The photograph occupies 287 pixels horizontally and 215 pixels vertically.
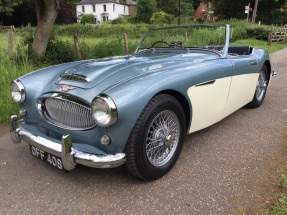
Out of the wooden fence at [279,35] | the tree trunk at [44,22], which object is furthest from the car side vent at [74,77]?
the wooden fence at [279,35]

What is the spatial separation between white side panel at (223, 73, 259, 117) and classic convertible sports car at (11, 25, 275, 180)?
6 cm

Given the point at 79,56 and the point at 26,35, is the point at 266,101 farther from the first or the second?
the point at 26,35

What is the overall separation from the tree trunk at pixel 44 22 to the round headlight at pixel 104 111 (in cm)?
686

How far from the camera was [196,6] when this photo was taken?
77688mm

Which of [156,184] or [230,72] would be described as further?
[230,72]

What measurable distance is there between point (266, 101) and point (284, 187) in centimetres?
293

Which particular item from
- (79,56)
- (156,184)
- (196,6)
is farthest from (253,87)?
→ (196,6)

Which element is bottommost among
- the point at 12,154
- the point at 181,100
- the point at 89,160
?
the point at 12,154

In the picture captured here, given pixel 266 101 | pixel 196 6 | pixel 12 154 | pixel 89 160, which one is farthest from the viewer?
pixel 196 6

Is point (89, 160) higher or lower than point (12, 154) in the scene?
higher

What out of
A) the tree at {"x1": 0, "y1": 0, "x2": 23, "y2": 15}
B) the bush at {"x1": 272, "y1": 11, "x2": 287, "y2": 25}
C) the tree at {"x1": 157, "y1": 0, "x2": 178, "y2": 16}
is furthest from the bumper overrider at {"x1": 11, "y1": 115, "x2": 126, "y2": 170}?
the tree at {"x1": 157, "y1": 0, "x2": 178, "y2": 16}

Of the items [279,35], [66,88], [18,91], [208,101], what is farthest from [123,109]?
[279,35]

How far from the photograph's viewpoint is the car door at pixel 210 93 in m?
2.85

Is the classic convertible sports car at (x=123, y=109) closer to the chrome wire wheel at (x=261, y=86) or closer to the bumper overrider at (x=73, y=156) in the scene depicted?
the bumper overrider at (x=73, y=156)
